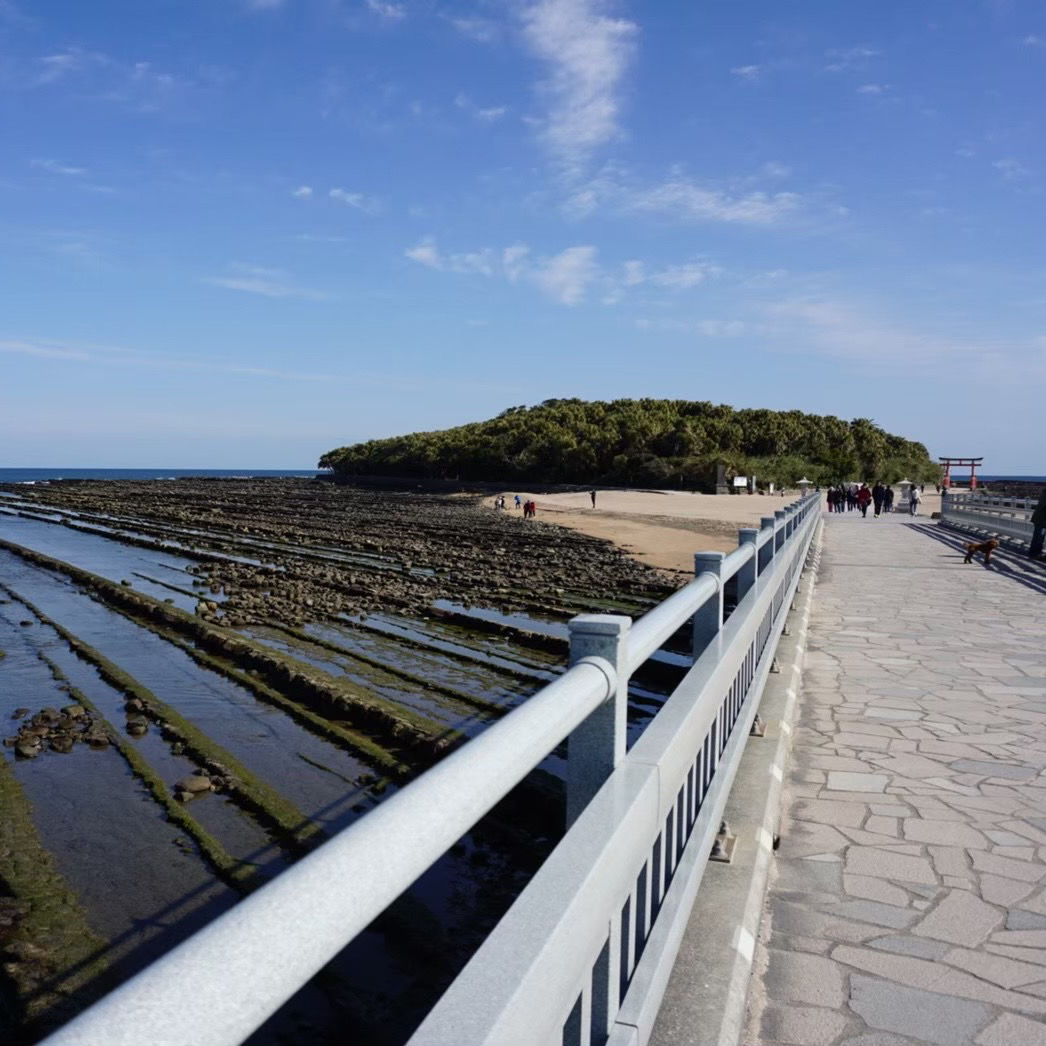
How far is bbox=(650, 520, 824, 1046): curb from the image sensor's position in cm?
277

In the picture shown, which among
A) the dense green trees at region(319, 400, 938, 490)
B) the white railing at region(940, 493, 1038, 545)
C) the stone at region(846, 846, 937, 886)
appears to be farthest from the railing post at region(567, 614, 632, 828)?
the dense green trees at region(319, 400, 938, 490)

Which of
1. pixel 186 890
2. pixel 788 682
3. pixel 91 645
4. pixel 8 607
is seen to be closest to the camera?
pixel 186 890

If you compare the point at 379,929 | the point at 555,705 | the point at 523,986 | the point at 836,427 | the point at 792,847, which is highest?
the point at 836,427

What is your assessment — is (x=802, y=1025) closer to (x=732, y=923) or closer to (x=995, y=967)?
(x=732, y=923)

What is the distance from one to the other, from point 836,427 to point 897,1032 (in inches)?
3729

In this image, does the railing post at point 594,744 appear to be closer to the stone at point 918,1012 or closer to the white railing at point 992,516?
the stone at point 918,1012

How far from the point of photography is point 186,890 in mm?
6664

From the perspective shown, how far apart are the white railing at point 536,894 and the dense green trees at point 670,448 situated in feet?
239

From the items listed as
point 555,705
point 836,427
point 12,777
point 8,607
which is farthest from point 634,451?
point 555,705

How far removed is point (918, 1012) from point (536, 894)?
2.15 metres

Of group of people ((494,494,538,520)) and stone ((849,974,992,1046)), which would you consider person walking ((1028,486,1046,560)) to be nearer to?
stone ((849,974,992,1046))

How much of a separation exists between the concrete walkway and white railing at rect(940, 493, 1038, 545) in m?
14.2

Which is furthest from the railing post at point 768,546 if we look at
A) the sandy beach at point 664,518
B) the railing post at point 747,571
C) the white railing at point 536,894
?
the sandy beach at point 664,518

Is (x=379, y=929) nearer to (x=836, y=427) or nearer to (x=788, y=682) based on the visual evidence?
(x=788, y=682)
